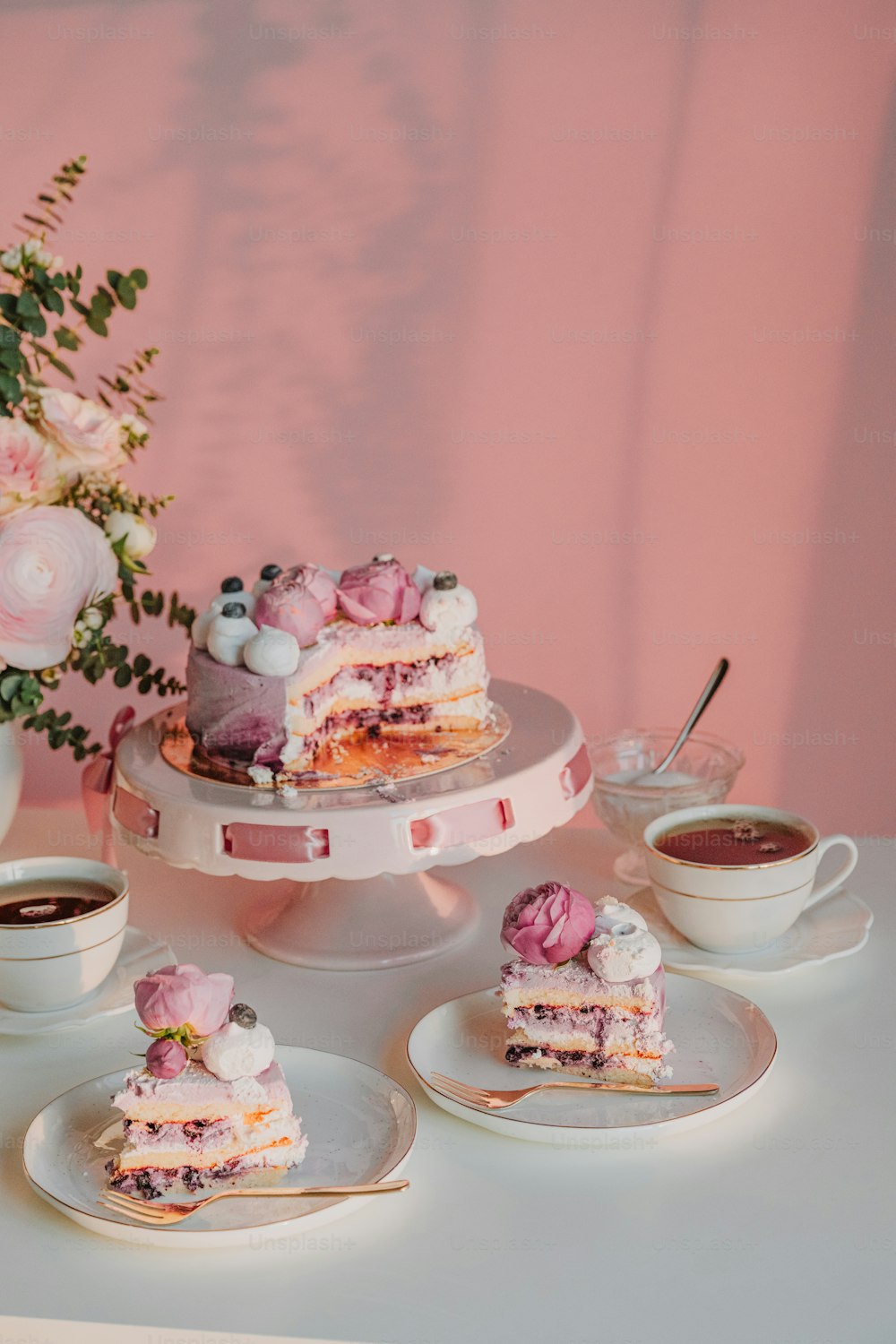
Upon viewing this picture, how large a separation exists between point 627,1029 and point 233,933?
1.92ft

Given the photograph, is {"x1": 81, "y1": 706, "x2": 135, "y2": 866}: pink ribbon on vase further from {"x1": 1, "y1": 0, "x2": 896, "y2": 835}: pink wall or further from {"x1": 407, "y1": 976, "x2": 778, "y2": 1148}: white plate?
{"x1": 1, "y1": 0, "x2": 896, "y2": 835}: pink wall

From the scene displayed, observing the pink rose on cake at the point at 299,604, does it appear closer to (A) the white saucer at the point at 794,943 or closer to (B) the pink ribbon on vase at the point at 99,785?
(B) the pink ribbon on vase at the point at 99,785

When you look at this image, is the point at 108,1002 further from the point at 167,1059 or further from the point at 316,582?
the point at 316,582

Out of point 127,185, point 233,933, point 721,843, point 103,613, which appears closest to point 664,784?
point 721,843

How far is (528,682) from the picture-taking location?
2.82m

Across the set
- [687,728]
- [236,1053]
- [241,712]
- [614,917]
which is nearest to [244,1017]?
[236,1053]

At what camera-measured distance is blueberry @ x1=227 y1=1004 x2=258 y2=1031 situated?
1.12m

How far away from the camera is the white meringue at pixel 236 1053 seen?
3.63 ft

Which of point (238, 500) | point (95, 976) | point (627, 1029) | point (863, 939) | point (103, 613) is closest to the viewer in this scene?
point (627, 1029)

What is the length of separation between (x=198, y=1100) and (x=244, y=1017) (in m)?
0.07

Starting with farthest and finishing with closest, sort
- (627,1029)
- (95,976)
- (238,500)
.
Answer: (238,500) < (95,976) < (627,1029)

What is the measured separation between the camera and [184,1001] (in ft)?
3.61

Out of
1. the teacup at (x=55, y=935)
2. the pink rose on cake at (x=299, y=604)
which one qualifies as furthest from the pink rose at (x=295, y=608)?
the teacup at (x=55, y=935)

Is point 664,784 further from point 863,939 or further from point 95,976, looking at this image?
Answer: point 95,976
